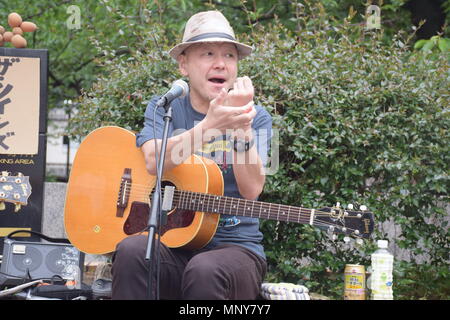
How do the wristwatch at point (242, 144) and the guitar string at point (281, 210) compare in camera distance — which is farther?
the guitar string at point (281, 210)

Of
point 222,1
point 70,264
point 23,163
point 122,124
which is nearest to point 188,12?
point 222,1

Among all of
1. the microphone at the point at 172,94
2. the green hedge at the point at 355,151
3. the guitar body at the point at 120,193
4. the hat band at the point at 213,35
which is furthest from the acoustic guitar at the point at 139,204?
the green hedge at the point at 355,151

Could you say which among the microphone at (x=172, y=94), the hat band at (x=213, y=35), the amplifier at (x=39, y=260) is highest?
the hat band at (x=213, y=35)

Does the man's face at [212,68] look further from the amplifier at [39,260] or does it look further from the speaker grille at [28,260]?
the speaker grille at [28,260]

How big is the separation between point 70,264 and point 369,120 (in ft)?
7.21

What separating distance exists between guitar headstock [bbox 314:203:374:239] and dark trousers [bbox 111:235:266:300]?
41 centimetres

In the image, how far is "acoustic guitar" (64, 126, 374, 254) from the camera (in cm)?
299

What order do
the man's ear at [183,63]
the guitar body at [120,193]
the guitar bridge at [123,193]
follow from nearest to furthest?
the guitar body at [120,193] → the guitar bridge at [123,193] → the man's ear at [183,63]

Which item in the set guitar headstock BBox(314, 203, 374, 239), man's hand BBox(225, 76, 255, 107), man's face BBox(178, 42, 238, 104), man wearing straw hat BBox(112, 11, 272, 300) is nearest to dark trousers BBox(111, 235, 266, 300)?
man wearing straw hat BBox(112, 11, 272, 300)

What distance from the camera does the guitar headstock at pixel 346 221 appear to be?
2.95m

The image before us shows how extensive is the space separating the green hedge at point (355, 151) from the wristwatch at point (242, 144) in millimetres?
1080

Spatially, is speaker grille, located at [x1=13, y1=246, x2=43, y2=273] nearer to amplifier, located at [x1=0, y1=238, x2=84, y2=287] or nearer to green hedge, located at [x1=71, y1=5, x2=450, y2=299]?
amplifier, located at [x1=0, y1=238, x2=84, y2=287]

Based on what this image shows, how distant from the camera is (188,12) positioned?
23.7 ft

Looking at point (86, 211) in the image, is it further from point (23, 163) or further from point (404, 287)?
point (404, 287)
